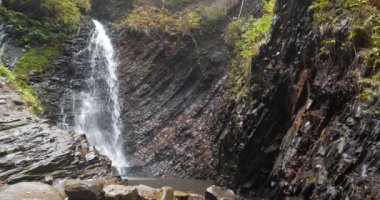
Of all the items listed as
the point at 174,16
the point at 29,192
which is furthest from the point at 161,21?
the point at 29,192

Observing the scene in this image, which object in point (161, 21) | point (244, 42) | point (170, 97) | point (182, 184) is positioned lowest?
point (182, 184)

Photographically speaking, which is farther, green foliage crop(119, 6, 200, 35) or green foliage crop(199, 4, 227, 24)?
green foliage crop(199, 4, 227, 24)

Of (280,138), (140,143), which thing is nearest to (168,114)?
(140,143)

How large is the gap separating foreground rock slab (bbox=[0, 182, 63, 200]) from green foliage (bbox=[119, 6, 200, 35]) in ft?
44.6

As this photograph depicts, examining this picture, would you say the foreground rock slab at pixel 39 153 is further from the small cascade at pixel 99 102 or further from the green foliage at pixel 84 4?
the green foliage at pixel 84 4

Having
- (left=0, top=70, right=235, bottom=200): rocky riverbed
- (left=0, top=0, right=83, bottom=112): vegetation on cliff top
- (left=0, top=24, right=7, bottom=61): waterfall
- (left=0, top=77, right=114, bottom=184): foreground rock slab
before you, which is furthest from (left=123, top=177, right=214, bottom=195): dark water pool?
(left=0, top=24, right=7, bottom=61): waterfall

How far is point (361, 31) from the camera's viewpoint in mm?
7344

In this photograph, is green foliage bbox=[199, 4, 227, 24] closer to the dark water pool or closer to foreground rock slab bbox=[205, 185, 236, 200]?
the dark water pool

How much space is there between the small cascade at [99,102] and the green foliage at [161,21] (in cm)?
167

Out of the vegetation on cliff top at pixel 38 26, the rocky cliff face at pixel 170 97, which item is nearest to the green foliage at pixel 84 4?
the vegetation on cliff top at pixel 38 26

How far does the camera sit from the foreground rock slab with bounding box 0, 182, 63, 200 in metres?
5.46

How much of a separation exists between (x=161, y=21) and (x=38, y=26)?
551 centimetres

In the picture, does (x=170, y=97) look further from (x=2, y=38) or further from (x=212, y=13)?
(x=2, y=38)

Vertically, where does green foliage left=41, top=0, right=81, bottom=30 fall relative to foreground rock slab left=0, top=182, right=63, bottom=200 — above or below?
above
